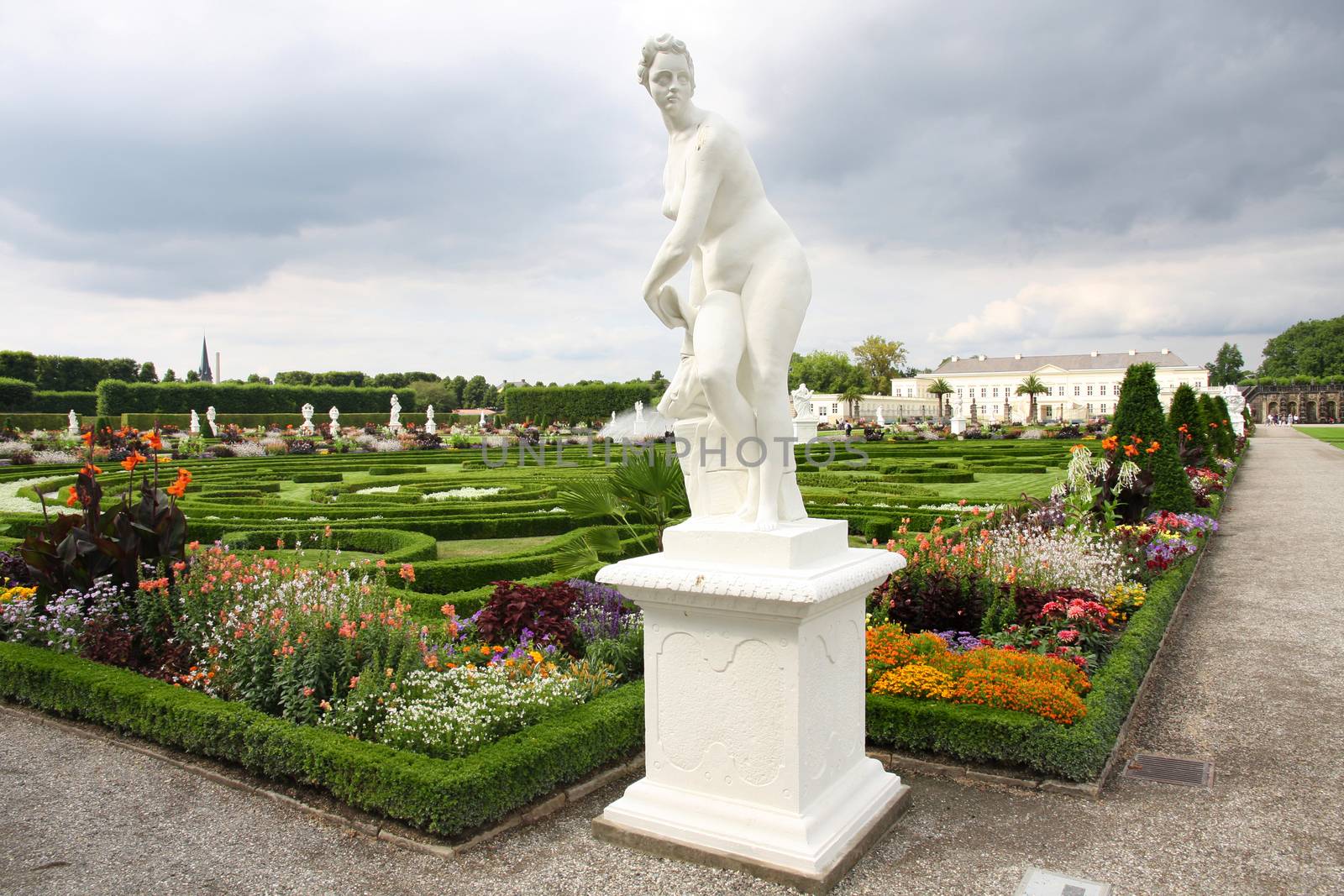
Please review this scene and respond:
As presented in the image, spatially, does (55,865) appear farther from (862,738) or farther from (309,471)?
(309,471)

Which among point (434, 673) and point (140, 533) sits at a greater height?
point (140, 533)

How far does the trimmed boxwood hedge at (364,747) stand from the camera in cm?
325


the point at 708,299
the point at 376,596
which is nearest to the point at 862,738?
the point at 708,299

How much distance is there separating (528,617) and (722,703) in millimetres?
2101

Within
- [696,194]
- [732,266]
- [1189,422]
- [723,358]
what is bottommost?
[1189,422]

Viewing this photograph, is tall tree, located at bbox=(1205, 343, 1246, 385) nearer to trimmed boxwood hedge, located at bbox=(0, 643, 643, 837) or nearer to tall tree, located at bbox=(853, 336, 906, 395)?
tall tree, located at bbox=(853, 336, 906, 395)

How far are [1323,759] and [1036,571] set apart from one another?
2355 mm

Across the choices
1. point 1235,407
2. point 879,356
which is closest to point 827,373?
point 879,356

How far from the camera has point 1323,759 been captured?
4.00 m

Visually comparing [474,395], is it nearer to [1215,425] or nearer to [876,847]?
[1215,425]

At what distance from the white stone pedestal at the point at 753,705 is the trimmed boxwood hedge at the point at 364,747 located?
0.42 m

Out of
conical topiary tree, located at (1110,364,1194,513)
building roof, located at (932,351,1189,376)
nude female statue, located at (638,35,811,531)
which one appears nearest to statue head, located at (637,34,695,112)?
nude female statue, located at (638,35,811,531)

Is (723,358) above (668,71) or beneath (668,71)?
beneath

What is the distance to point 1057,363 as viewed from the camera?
92312mm
